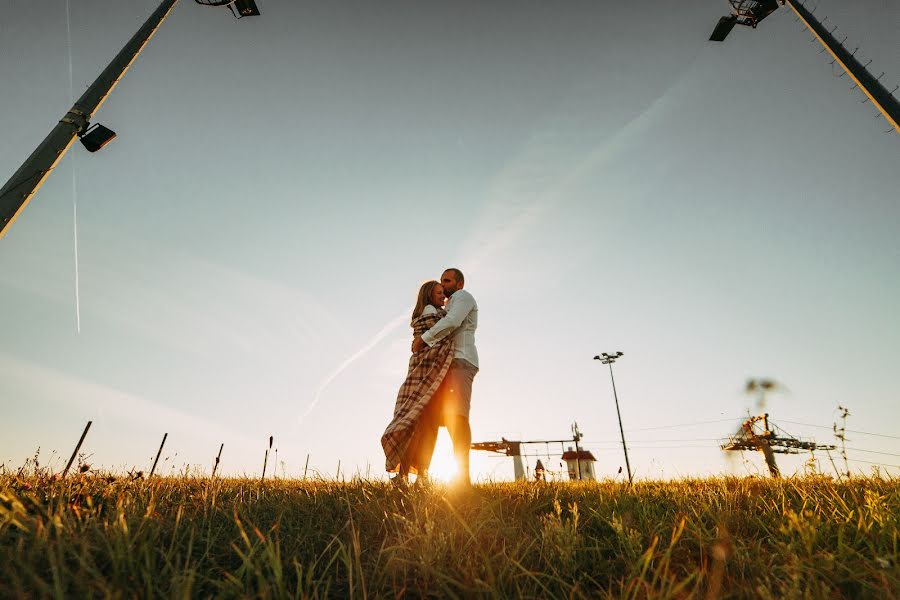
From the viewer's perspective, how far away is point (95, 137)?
4582 millimetres

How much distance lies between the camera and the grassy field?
1342mm

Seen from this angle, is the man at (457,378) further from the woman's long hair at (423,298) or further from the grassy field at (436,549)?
the grassy field at (436,549)

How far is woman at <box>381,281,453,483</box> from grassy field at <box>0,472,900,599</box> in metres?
1.36

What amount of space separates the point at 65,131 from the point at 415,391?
15.1 ft

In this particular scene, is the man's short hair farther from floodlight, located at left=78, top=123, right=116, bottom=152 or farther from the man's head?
floodlight, located at left=78, top=123, right=116, bottom=152

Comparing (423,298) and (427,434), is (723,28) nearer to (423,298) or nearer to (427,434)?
(423,298)

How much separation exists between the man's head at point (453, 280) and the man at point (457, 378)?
292 mm

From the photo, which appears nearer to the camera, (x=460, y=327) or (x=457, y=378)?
(x=457, y=378)

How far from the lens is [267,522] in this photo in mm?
2314

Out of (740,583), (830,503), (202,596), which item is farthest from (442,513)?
(830,503)

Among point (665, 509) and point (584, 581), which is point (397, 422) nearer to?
point (665, 509)

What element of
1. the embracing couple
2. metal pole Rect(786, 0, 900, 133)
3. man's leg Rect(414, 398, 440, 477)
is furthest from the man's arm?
metal pole Rect(786, 0, 900, 133)

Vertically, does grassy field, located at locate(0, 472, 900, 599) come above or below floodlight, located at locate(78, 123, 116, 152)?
below

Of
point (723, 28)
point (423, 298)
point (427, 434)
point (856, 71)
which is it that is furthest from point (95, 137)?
point (723, 28)
